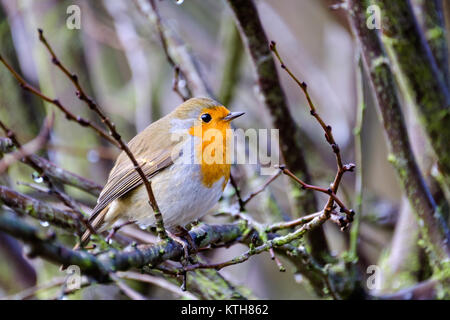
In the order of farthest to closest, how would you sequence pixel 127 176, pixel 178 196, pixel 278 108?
pixel 278 108
pixel 127 176
pixel 178 196

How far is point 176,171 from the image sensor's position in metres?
2.56

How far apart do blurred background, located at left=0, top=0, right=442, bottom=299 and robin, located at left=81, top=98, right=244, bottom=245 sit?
0.42 m

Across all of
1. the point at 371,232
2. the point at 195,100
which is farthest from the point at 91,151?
the point at 371,232

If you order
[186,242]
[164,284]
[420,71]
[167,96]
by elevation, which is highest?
[167,96]

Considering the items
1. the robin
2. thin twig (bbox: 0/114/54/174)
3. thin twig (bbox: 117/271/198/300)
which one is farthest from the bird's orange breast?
thin twig (bbox: 0/114/54/174)

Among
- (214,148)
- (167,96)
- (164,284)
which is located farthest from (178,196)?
(167,96)

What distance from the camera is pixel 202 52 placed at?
5.54m

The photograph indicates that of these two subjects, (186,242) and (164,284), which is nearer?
(186,242)

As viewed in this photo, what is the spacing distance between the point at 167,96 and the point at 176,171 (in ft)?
10.4

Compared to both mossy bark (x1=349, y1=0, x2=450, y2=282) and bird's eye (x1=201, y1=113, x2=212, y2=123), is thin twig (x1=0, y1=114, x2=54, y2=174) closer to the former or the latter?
bird's eye (x1=201, y1=113, x2=212, y2=123)

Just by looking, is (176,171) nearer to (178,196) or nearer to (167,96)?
(178,196)

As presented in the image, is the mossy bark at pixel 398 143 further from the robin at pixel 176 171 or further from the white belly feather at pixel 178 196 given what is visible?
the white belly feather at pixel 178 196

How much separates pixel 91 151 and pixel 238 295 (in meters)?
1.84

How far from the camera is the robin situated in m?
2.50
